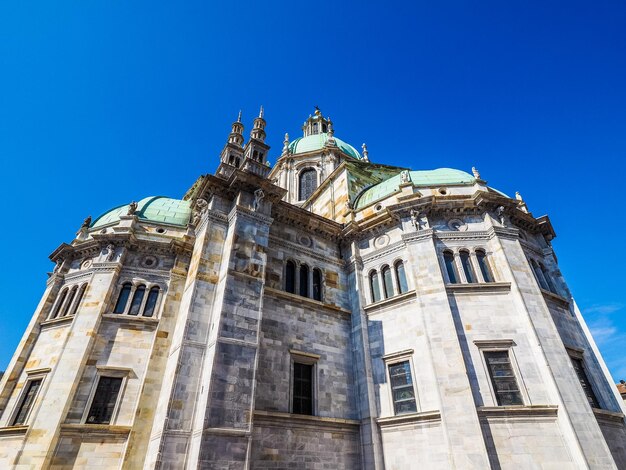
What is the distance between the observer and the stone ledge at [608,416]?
1393 centimetres

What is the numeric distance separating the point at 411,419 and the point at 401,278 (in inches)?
260

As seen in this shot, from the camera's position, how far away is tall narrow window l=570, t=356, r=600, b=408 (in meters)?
14.7

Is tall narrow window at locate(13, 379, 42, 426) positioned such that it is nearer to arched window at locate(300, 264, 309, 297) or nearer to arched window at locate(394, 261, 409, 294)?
arched window at locate(300, 264, 309, 297)

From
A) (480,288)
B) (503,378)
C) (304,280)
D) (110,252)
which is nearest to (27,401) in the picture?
(110,252)

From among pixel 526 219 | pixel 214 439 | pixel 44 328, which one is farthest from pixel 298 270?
pixel 44 328

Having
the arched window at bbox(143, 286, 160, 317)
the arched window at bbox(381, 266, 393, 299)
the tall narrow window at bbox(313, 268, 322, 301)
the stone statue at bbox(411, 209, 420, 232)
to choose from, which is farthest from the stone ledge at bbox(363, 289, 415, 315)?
the arched window at bbox(143, 286, 160, 317)

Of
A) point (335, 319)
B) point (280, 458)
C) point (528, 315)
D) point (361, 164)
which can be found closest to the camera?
point (280, 458)

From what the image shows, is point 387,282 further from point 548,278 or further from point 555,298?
point 548,278

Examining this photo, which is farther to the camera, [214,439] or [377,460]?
[377,460]

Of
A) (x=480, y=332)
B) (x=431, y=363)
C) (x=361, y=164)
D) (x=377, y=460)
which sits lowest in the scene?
(x=377, y=460)

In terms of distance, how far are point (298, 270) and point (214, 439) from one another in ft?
29.3

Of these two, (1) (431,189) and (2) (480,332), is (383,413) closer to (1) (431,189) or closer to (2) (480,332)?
(2) (480,332)

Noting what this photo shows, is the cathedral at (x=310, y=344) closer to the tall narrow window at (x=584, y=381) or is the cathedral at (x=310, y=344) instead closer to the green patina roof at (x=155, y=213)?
the tall narrow window at (x=584, y=381)

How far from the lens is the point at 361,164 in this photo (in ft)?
94.5
